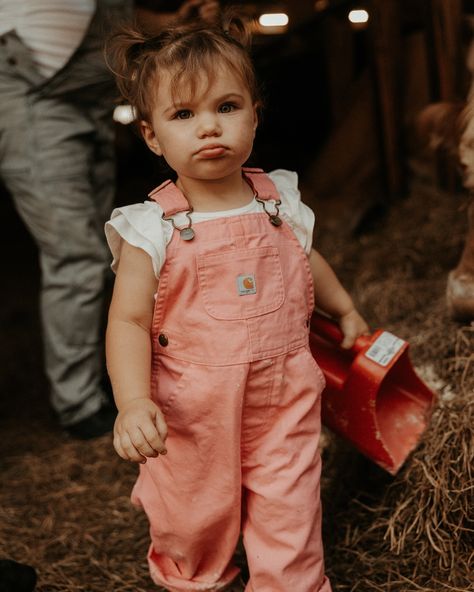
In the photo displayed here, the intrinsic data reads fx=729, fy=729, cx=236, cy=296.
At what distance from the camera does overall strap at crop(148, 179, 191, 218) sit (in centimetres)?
149

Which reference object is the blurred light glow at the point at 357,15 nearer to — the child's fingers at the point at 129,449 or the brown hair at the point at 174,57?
the brown hair at the point at 174,57

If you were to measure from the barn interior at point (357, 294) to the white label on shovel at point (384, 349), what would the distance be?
244 mm

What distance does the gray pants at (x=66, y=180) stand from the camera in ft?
7.63

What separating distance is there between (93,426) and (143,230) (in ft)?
4.40

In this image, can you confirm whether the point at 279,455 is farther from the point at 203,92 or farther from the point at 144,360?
the point at 203,92

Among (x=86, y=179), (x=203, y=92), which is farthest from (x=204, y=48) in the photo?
(x=86, y=179)

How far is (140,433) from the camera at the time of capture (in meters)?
1.36

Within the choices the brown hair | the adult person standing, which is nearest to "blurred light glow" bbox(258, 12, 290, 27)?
the adult person standing

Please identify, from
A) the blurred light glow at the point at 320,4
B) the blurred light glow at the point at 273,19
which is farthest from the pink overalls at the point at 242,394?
the blurred light glow at the point at 273,19

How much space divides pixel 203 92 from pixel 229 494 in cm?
83

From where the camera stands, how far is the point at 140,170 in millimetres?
5480

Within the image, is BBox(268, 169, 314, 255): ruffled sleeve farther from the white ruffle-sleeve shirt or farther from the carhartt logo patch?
the carhartt logo patch

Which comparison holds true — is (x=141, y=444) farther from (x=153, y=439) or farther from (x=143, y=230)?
(x=143, y=230)

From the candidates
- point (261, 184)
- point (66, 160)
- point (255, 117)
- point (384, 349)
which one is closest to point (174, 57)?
point (255, 117)
